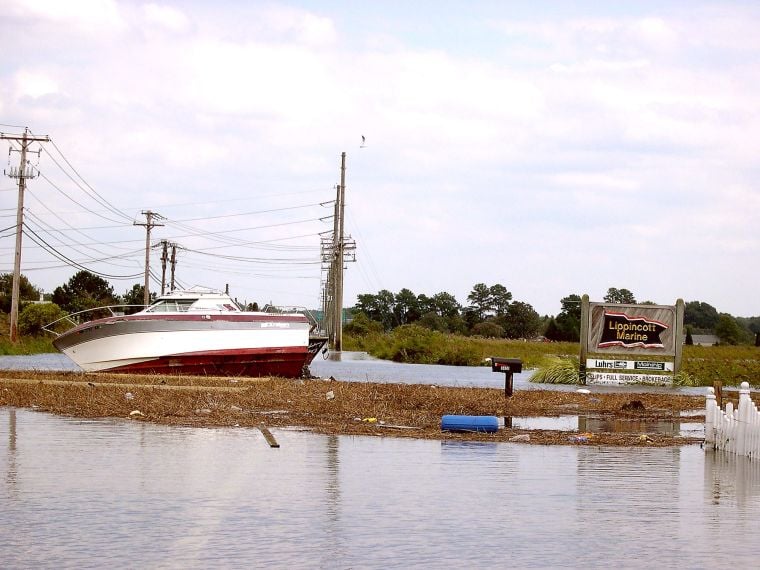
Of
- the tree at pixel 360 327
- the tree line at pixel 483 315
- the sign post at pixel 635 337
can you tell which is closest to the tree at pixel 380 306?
the tree line at pixel 483 315

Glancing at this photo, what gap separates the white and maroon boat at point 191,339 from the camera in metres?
42.4

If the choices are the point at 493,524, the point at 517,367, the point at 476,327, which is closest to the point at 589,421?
the point at 517,367

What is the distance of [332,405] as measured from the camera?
91.3 feet

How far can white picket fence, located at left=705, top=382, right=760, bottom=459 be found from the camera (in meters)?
19.6

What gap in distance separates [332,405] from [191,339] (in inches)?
624

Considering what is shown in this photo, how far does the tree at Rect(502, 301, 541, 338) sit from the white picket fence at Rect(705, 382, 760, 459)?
417ft

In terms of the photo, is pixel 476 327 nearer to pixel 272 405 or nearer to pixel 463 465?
pixel 272 405

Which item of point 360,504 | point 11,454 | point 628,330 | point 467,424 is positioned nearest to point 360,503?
point 360,504

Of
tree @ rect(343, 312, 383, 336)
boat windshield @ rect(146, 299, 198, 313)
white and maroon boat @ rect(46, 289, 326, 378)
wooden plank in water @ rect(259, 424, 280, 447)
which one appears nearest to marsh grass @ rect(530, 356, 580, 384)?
white and maroon boat @ rect(46, 289, 326, 378)

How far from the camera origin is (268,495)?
14828 millimetres

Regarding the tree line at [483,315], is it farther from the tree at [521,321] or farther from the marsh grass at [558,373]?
the marsh grass at [558,373]

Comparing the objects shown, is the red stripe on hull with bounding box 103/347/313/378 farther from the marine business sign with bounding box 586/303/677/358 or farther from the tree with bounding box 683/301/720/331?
the tree with bounding box 683/301/720/331

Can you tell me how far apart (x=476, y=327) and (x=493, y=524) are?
139 meters

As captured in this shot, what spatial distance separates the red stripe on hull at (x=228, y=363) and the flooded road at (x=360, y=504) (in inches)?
823
